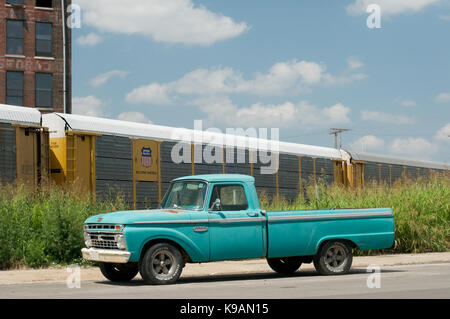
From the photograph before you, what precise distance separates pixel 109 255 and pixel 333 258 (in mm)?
4498

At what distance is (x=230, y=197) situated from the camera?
39.2ft

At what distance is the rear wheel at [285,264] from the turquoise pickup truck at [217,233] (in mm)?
69

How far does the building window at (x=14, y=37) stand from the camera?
156 feet

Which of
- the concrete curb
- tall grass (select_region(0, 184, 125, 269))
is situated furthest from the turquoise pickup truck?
tall grass (select_region(0, 184, 125, 269))

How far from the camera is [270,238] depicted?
39.2 feet

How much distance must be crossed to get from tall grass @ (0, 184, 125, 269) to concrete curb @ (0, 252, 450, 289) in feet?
1.93

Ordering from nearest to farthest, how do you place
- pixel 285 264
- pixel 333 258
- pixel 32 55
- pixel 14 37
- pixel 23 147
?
pixel 333 258 < pixel 285 264 < pixel 23 147 < pixel 14 37 < pixel 32 55

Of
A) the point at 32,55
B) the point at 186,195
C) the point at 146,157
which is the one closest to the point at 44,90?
the point at 32,55

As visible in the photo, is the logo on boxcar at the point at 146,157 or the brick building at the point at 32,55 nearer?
the logo on boxcar at the point at 146,157

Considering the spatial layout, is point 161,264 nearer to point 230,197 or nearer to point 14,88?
point 230,197

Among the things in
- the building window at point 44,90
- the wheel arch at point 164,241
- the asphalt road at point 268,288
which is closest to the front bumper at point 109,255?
the wheel arch at point 164,241

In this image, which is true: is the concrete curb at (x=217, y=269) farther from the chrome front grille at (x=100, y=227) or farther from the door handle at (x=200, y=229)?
the door handle at (x=200, y=229)

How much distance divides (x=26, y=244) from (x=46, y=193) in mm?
2220

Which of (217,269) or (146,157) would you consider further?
(146,157)
